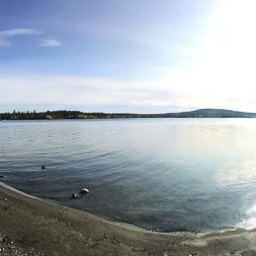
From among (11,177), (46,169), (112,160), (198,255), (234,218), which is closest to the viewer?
(198,255)

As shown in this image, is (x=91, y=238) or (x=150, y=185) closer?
(x=91, y=238)

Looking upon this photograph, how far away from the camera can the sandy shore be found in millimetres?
14992

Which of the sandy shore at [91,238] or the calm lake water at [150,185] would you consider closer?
the sandy shore at [91,238]

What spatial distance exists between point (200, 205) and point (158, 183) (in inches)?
278

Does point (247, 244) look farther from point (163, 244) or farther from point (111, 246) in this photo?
point (111, 246)

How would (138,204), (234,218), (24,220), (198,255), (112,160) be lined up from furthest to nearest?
1. (112,160)
2. (138,204)
3. (234,218)
4. (24,220)
5. (198,255)

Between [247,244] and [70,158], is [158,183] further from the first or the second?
[70,158]

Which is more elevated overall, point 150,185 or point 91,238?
point 150,185

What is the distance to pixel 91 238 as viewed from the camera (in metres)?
16.7

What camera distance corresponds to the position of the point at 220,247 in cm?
1669

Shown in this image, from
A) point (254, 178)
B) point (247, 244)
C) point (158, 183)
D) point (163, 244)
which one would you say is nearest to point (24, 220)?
point (163, 244)

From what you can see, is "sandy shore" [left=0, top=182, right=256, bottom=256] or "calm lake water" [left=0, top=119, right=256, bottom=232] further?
"calm lake water" [left=0, top=119, right=256, bottom=232]

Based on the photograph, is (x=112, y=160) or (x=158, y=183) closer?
(x=158, y=183)

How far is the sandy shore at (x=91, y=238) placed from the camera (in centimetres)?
1499
